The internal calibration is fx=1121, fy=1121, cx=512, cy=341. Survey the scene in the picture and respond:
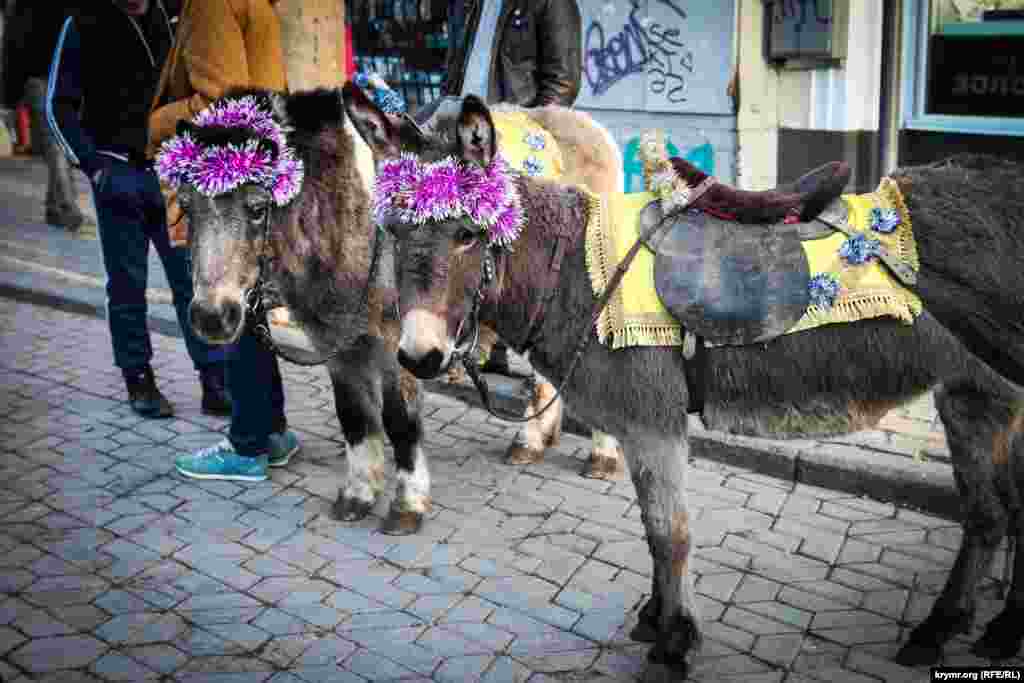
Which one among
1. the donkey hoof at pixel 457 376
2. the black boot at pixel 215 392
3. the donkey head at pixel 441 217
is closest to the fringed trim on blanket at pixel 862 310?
the donkey head at pixel 441 217

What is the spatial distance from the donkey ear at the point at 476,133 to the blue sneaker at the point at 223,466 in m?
3.03

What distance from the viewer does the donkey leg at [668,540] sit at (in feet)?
12.8

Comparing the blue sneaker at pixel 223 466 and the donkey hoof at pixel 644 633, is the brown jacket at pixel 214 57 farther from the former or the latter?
the donkey hoof at pixel 644 633

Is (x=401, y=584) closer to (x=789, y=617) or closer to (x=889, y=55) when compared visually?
(x=789, y=617)

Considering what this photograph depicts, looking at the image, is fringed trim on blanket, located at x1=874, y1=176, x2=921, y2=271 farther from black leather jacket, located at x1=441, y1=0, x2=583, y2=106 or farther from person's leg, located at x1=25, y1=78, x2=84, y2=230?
person's leg, located at x1=25, y1=78, x2=84, y2=230

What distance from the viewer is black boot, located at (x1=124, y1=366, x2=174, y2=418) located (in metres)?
6.99

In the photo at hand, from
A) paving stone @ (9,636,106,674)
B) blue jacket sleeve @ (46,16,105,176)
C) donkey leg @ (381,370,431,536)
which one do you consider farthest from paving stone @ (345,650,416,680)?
blue jacket sleeve @ (46,16,105,176)

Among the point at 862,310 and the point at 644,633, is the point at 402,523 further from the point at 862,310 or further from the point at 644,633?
the point at 862,310

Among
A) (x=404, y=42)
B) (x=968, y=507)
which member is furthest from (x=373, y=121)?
(x=404, y=42)

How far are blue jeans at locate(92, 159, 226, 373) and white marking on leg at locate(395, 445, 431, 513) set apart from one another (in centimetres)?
192

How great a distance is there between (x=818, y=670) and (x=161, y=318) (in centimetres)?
626

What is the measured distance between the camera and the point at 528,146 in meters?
5.64

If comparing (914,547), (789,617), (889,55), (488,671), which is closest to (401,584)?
(488,671)

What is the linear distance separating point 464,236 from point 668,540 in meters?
1.29
